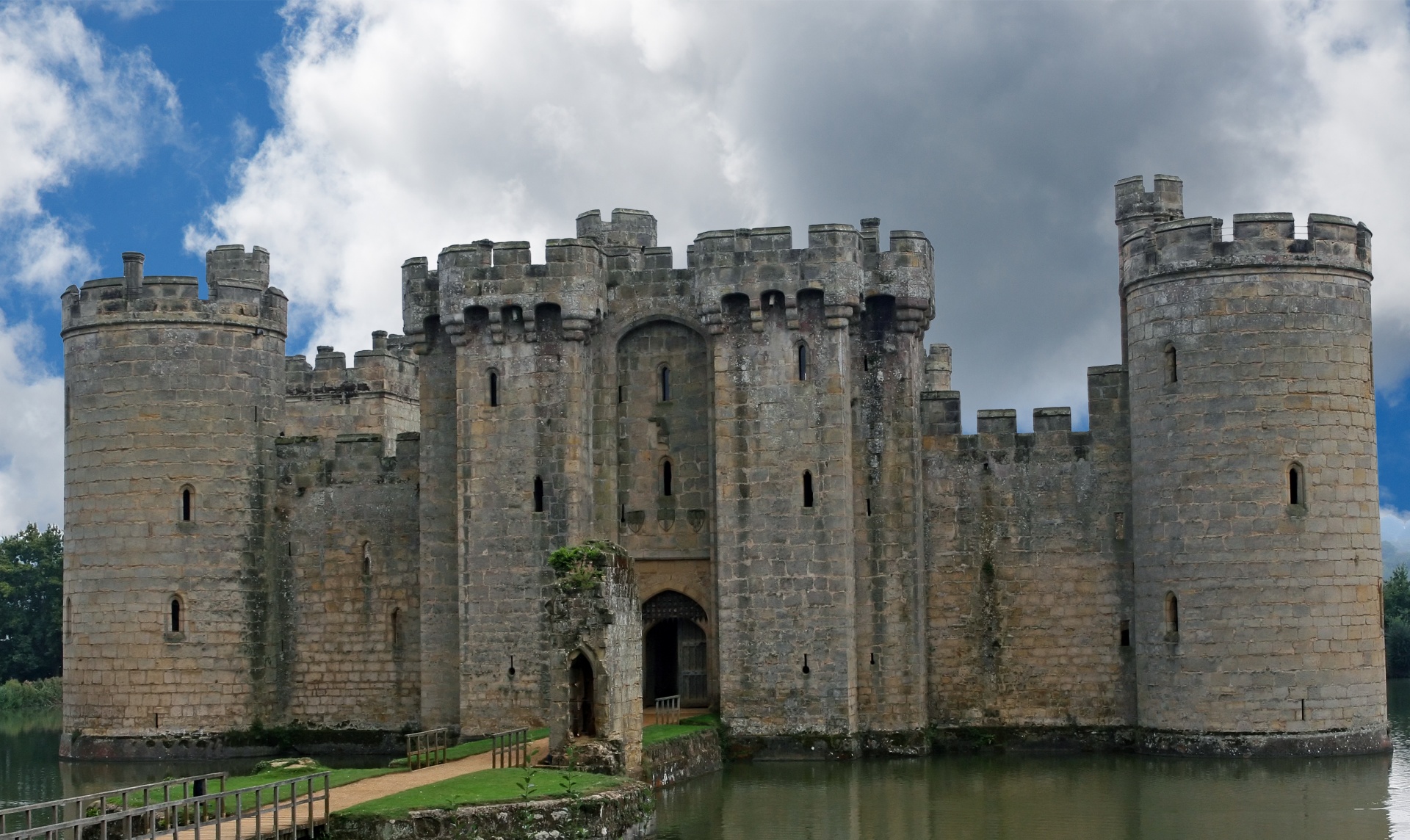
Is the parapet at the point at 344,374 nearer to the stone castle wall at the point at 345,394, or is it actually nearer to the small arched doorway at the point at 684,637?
the stone castle wall at the point at 345,394

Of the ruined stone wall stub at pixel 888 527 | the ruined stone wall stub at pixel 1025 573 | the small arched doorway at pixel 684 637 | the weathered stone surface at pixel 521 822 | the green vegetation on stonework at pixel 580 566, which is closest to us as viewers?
the weathered stone surface at pixel 521 822

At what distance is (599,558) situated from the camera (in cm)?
3105

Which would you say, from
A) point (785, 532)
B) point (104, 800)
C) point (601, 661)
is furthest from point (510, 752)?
point (104, 800)

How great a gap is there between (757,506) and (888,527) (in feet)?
9.85

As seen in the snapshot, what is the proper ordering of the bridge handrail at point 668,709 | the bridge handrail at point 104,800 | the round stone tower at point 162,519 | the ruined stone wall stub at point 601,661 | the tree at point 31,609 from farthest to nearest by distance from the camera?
the tree at point 31,609
the round stone tower at point 162,519
the bridge handrail at point 668,709
the ruined stone wall stub at point 601,661
the bridge handrail at point 104,800

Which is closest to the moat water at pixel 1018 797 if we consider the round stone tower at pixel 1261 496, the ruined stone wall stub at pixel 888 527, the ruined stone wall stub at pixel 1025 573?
the round stone tower at pixel 1261 496

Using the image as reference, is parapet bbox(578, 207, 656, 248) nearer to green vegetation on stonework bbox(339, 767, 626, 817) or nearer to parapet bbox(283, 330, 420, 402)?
parapet bbox(283, 330, 420, 402)

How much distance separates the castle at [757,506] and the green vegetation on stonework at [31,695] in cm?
2240

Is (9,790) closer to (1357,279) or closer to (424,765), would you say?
(424,765)

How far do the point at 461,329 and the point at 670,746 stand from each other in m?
11.1

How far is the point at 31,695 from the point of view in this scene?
6225 centimetres

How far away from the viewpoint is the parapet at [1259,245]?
3631cm

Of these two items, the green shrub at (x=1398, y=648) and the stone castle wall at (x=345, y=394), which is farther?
the green shrub at (x=1398, y=648)

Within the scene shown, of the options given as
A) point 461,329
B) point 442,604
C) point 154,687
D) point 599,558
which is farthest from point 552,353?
point 154,687
